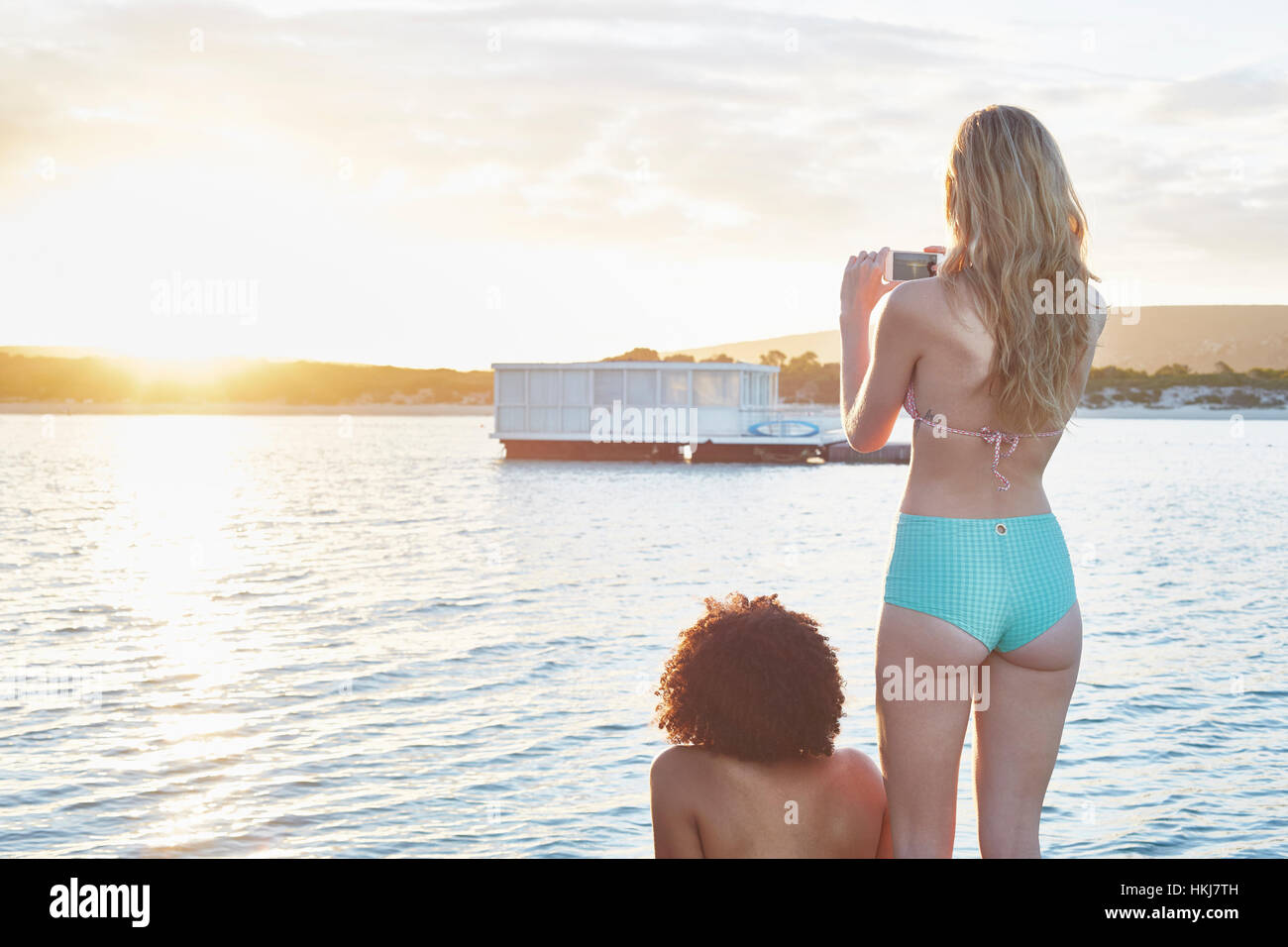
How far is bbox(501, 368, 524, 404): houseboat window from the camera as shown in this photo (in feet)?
191

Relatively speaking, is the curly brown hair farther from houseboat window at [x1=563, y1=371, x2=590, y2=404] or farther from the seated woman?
houseboat window at [x1=563, y1=371, x2=590, y2=404]

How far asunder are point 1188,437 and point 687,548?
273 ft

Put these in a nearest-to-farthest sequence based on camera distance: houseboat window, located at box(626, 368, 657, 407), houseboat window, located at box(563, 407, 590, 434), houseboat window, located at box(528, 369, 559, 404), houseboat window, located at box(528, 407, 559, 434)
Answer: houseboat window, located at box(626, 368, 657, 407) < houseboat window, located at box(528, 369, 559, 404) < houseboat window, located at box(563, 407, 590, 434) < houseboat window, located at box(528, 407, 559, 434)

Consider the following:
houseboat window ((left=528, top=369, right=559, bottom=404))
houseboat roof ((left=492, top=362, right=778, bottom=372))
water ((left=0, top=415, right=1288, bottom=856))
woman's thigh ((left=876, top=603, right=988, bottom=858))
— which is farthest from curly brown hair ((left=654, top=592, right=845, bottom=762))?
houseboat window ((left=528, top=369, right=559, bottom=404))

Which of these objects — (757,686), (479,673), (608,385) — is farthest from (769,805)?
(608,385)

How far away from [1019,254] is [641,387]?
53583 millimetres

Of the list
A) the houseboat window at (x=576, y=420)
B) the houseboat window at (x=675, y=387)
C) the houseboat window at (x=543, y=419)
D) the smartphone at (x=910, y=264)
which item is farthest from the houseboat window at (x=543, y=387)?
the smartphone at (x=910, y=264)

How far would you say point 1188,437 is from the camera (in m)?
96.6

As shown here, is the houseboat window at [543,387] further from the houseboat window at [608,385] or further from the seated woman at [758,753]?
the seated woman at [758,753]

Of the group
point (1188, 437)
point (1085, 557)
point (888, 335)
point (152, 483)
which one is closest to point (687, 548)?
point (1085, 557)

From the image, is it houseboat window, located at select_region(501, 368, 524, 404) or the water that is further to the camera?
houseboat window, located at select_region(501, 368, 524, 404)

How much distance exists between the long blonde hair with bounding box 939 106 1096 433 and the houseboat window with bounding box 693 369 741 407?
2070 inches

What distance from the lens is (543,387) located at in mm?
58438
